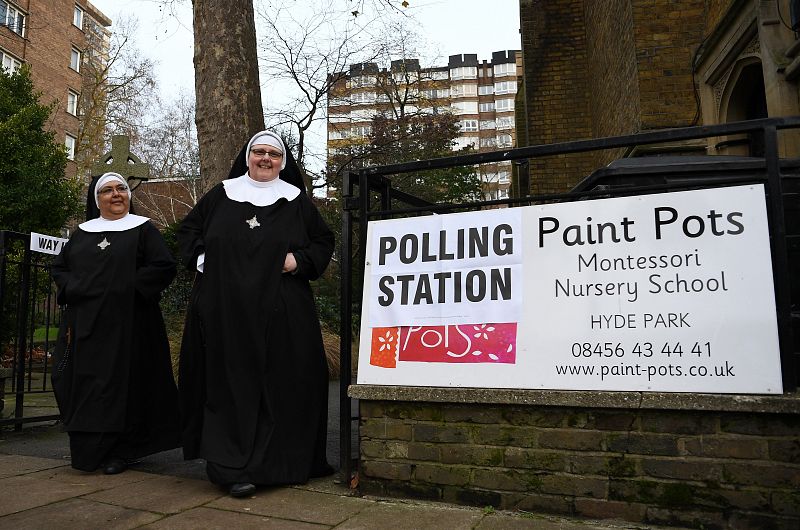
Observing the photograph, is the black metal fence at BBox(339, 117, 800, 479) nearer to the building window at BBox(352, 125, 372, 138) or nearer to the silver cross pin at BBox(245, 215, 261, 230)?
the silver cross pin at BBox(245, 215, 261, 230)

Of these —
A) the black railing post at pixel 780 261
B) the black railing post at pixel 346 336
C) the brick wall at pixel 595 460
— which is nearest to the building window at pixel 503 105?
the black railing post at pixel 346 336

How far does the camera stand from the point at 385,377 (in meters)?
3.30

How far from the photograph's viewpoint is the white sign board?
5453 millimetres

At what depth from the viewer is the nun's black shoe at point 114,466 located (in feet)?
13.0

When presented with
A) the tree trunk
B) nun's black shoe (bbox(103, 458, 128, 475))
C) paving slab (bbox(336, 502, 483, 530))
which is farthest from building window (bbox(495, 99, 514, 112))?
paving slab (bbox(336, 502, 483, 530))

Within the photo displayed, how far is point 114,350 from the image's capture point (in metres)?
4.09

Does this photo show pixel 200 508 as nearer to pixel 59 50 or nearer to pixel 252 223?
pixel 252 223

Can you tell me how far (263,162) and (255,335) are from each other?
111cm

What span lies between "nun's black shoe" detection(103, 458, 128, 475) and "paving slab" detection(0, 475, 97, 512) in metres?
0.30

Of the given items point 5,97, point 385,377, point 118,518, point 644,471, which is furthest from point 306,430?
point 5,97

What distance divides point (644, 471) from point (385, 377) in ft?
4.37

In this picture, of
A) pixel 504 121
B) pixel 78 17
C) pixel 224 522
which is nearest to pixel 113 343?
pixel 224 522

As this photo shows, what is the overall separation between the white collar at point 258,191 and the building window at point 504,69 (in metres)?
98.9

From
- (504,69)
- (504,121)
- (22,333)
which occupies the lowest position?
(22,333)
